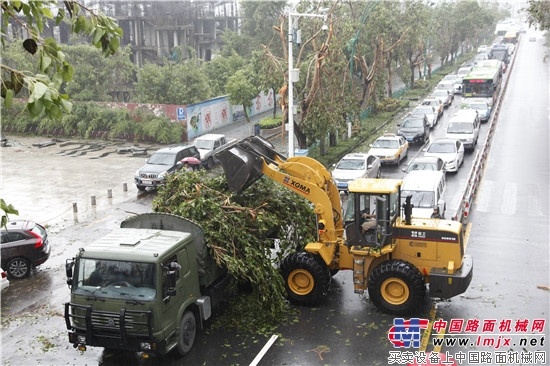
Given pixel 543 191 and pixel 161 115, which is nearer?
pixel 543 191

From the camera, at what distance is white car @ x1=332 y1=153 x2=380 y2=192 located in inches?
974

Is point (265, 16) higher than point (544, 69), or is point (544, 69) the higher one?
point (265, 16)

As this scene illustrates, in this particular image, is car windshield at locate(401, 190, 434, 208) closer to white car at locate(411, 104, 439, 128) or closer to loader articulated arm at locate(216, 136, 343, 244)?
loader articulated arm at locate(216, 136, 343, 244)

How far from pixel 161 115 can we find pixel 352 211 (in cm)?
2602

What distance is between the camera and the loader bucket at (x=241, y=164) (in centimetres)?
1316

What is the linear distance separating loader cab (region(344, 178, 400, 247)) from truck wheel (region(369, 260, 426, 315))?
1.82ft

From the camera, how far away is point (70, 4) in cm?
625

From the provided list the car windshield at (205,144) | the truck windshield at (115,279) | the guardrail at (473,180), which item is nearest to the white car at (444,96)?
the guardrail at (473,180)

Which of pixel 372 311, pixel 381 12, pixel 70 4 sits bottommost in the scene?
pixel 372 311

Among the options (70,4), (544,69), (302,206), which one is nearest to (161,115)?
(302,206)

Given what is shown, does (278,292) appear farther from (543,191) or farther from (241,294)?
(543,191)

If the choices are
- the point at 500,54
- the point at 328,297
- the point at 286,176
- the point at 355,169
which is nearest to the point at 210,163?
the point at 355,169

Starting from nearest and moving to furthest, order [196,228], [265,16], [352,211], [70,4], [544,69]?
[70,4] < [196,228] < [352,211] < [265,16] < [544,69]

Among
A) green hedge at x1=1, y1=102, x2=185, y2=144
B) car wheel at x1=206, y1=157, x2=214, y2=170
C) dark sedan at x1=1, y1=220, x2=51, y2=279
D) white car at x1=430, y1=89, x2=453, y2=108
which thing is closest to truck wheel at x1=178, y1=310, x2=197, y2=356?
dark sedan at x1=1, y1=220, x2=51, y2=279
